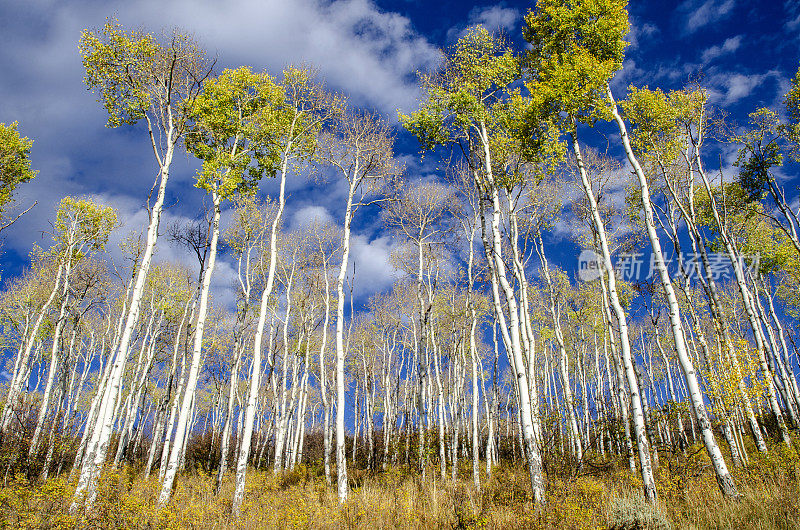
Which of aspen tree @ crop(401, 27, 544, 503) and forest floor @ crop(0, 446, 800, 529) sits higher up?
aspen tree @ crop(401, 27, 544, 503)

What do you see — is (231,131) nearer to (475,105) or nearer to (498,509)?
(475,105)

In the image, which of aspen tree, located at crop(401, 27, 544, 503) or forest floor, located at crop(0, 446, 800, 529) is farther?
aspen tree, located at crop(401, 27, 544, 503)

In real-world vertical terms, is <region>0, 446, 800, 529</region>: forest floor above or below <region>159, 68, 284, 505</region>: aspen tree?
below

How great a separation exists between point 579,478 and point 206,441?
2925cm

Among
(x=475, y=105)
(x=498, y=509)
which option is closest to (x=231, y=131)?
(x=475, y=105)

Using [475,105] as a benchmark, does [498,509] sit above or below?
below

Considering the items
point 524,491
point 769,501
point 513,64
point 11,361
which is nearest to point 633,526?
point 769,501

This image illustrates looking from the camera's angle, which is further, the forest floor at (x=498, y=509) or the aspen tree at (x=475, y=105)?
the aspen tree at (x=475, y=105)

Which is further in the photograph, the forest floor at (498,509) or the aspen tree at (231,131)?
the aspen tree at (231,131)

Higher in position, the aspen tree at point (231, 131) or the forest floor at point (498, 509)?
the aspen tree at point (231, 131)

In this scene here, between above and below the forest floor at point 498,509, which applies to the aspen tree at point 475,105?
above

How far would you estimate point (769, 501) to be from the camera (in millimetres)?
5227

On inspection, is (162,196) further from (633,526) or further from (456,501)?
(633,526)

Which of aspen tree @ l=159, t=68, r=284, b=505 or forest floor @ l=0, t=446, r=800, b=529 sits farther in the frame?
aspen tree @ l=159, t=68, r=284, b=505
